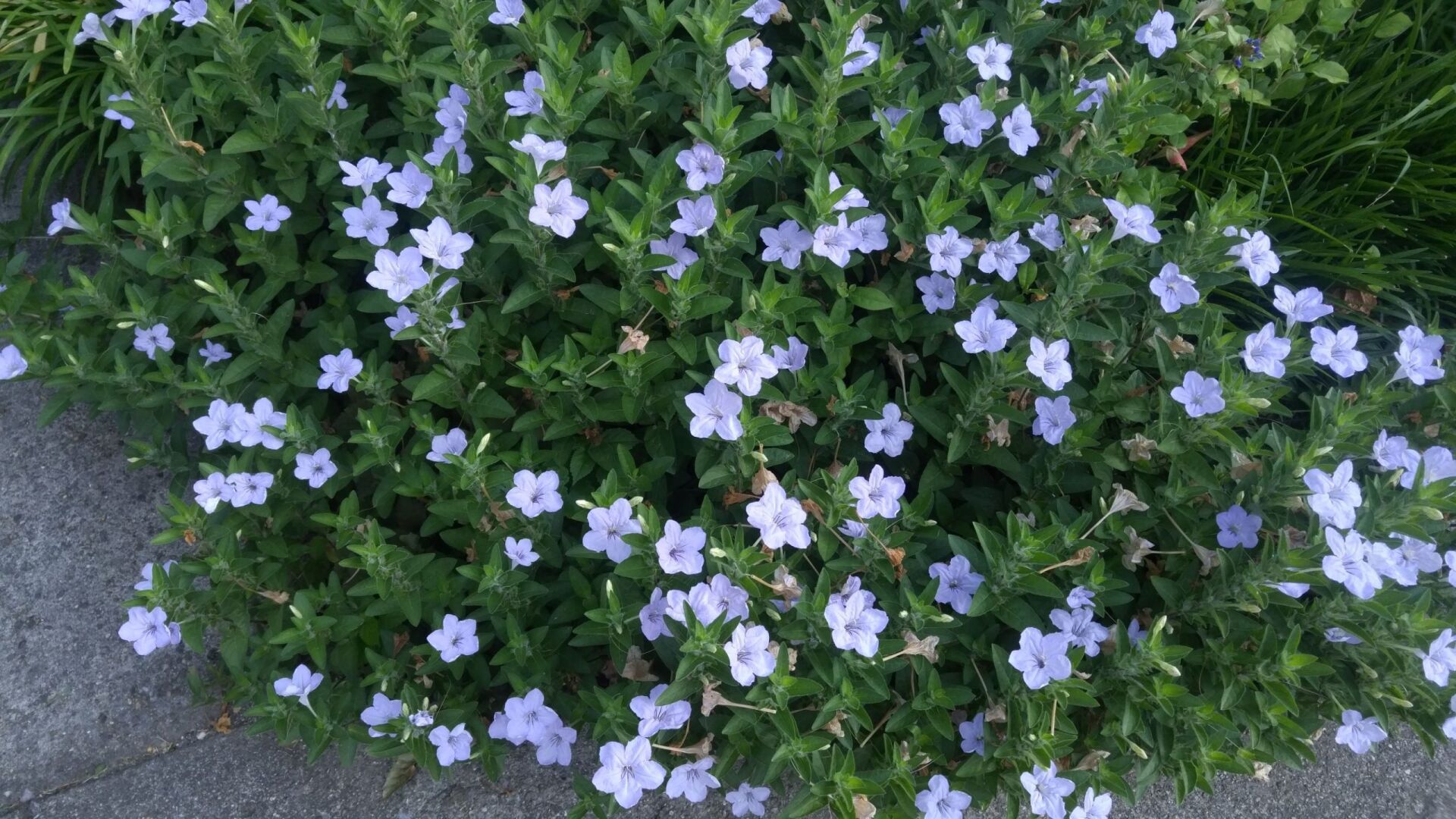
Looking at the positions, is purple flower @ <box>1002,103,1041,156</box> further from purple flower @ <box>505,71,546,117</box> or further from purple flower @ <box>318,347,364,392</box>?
purple flower @ <box>318,347,364,392</box>

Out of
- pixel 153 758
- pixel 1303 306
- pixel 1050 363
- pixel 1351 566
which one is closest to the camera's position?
pixel 1351 566

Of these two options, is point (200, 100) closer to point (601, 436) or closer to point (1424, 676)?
point (601, 436)

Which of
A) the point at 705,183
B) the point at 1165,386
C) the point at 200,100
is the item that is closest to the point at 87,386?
the point at 200,100

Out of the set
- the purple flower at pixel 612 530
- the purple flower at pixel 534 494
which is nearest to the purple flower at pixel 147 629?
the purple flower at pixel 534 494

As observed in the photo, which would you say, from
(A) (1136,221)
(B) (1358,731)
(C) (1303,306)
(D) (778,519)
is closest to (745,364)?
(D) (778,519)

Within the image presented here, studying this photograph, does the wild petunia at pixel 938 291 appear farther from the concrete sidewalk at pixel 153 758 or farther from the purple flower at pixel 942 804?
the concrete sidewalk at pixel 153 758

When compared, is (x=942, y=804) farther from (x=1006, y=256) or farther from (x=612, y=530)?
(x=1006, y=256)
